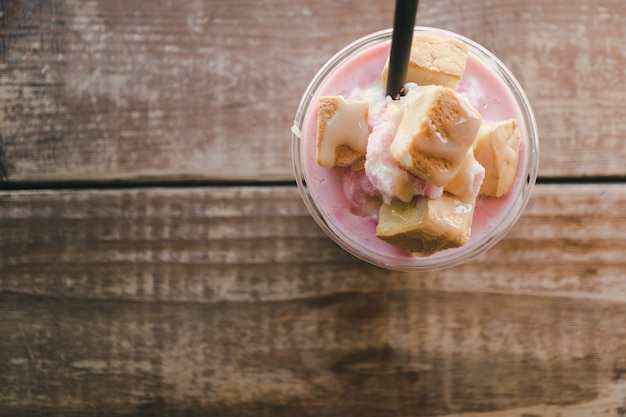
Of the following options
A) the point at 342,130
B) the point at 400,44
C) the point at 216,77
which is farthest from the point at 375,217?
the point at 216,77

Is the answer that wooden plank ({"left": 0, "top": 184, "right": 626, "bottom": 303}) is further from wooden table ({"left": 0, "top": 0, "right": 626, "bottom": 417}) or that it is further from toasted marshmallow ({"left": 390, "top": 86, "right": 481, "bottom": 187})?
toasted marshmallow ({"left": 390, "top": 86, "right": 481, "bottom": 187})

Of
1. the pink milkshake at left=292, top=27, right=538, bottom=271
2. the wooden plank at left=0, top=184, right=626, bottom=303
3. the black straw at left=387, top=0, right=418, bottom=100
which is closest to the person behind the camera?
the black straw at left=387, top=0, right=418, bottom=100

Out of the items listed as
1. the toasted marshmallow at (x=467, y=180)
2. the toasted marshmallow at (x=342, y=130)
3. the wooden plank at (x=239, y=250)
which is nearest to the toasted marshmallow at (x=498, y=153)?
the toasted marshmallow at (x=467, y=180)

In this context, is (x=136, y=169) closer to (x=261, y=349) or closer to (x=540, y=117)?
(x=261, y=349)

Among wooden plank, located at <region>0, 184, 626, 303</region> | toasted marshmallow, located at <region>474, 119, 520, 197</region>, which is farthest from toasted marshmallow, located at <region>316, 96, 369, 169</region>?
wooden plank, located at <region>0, 184, 626, 303</region>

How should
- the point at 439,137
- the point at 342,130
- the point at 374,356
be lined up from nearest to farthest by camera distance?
the point at 439,137 → the point at 342,130 → the point at 374,356

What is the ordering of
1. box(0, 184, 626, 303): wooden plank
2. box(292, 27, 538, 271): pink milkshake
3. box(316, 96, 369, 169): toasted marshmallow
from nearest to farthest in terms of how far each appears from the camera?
box(316, 96, 369, 169): toasted marshmallow, box(292, 27, 538, 271): pink milkshake, box(0, 184, 626, 303): wooden plank

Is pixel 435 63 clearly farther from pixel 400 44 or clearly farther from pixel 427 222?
pixel 427 222
